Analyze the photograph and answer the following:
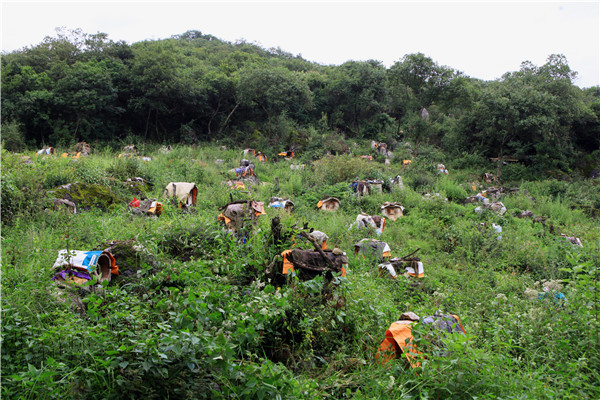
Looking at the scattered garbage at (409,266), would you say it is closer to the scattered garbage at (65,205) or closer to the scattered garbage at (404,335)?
the scattered garbage at (404,335)

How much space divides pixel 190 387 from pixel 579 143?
69.8ft

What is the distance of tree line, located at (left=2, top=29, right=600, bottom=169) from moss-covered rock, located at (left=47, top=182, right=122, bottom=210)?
1067 centimetres

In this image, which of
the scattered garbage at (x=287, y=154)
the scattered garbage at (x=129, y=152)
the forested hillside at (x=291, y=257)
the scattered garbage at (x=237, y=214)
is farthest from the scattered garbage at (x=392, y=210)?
the scattered garbage at (x=287, y=154)

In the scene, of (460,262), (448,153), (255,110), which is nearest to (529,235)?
(460,262)

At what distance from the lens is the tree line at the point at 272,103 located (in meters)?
15.1

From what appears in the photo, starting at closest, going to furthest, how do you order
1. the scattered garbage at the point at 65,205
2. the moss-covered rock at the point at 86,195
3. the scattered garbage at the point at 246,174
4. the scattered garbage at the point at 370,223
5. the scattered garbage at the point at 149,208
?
1. the scattered garbage at the point at 65,205
2. the scattered garbage at the point at 149,208
3. the moss-covered rock at the point at 86,195
4. the scattered garbage at the point at 370,223
5. the scattered garbage at the point at 246,174

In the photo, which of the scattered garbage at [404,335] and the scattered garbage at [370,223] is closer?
the scattered garbage at [404,335]

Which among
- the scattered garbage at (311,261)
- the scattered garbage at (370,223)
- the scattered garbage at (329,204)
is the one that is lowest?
the scattered garbage at (329,204)

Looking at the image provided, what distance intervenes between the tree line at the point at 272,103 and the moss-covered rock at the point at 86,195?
35.0ft

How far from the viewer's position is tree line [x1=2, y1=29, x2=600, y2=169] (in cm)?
1505

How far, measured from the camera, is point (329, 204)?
8.69 metres

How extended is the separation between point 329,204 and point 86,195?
5.03m

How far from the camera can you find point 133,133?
18766 millimetres

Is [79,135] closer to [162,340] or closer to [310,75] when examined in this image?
[310,75]
